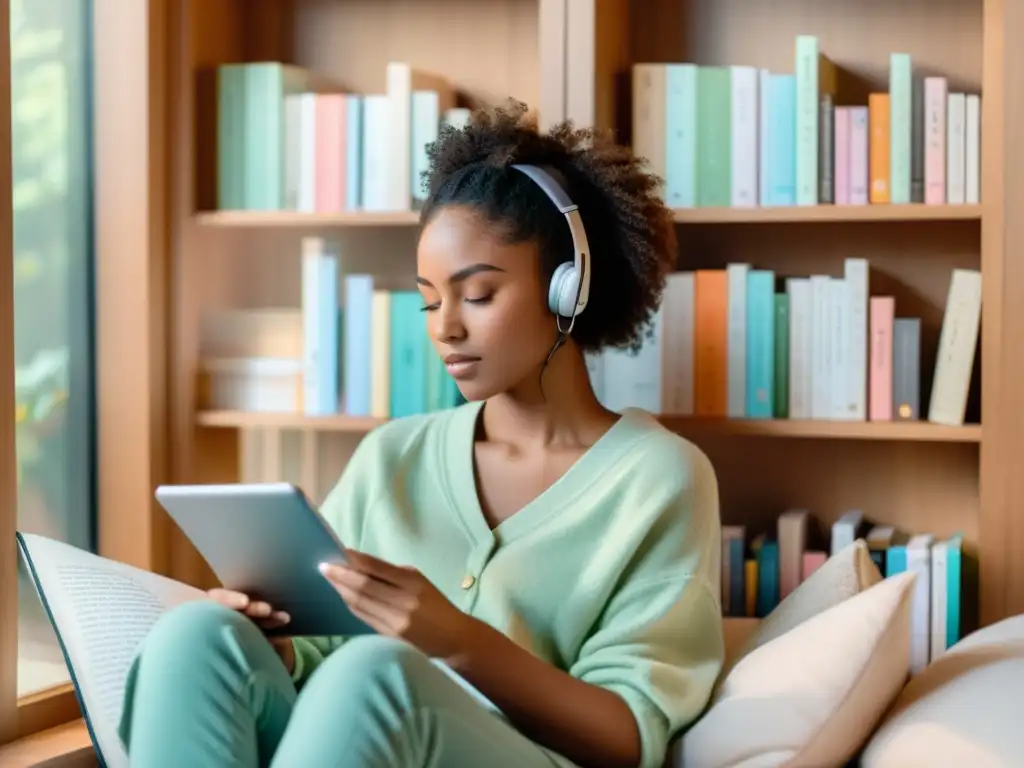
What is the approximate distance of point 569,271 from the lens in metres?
1.59

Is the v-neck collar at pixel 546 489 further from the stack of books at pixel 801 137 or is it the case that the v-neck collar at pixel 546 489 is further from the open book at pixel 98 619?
the stack of books at pixel 801 137

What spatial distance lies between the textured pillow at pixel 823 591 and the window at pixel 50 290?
3.37 ft

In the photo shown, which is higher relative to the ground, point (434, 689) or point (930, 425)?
point (930, 425)

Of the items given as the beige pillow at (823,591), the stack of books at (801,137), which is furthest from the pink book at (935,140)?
the beige pillow at (823,591)

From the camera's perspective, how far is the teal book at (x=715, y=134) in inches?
82.8

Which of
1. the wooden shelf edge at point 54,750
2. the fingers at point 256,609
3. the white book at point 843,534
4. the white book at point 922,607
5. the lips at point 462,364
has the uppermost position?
the lips at point 462,364

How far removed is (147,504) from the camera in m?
2.19

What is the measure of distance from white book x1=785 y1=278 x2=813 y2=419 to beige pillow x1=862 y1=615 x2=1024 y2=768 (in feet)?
1.74

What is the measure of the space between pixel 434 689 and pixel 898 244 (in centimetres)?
129

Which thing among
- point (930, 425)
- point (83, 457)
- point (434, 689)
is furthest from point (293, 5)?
point (434, 689)

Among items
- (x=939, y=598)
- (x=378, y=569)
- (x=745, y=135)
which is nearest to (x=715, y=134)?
(x=745, y=135)

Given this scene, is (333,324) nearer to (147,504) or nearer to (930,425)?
(147,504)

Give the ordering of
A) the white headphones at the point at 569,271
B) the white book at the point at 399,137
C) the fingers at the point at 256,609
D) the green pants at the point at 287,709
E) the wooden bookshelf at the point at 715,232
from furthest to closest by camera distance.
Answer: the white book at the point at 399,137 < the wooden bookshelf at the point at 715,232 < the white headphones at the point at 569,271 < the fingers at the point at 256,609 < the green pants at the point at 287,709

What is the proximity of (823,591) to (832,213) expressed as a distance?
585 mm
